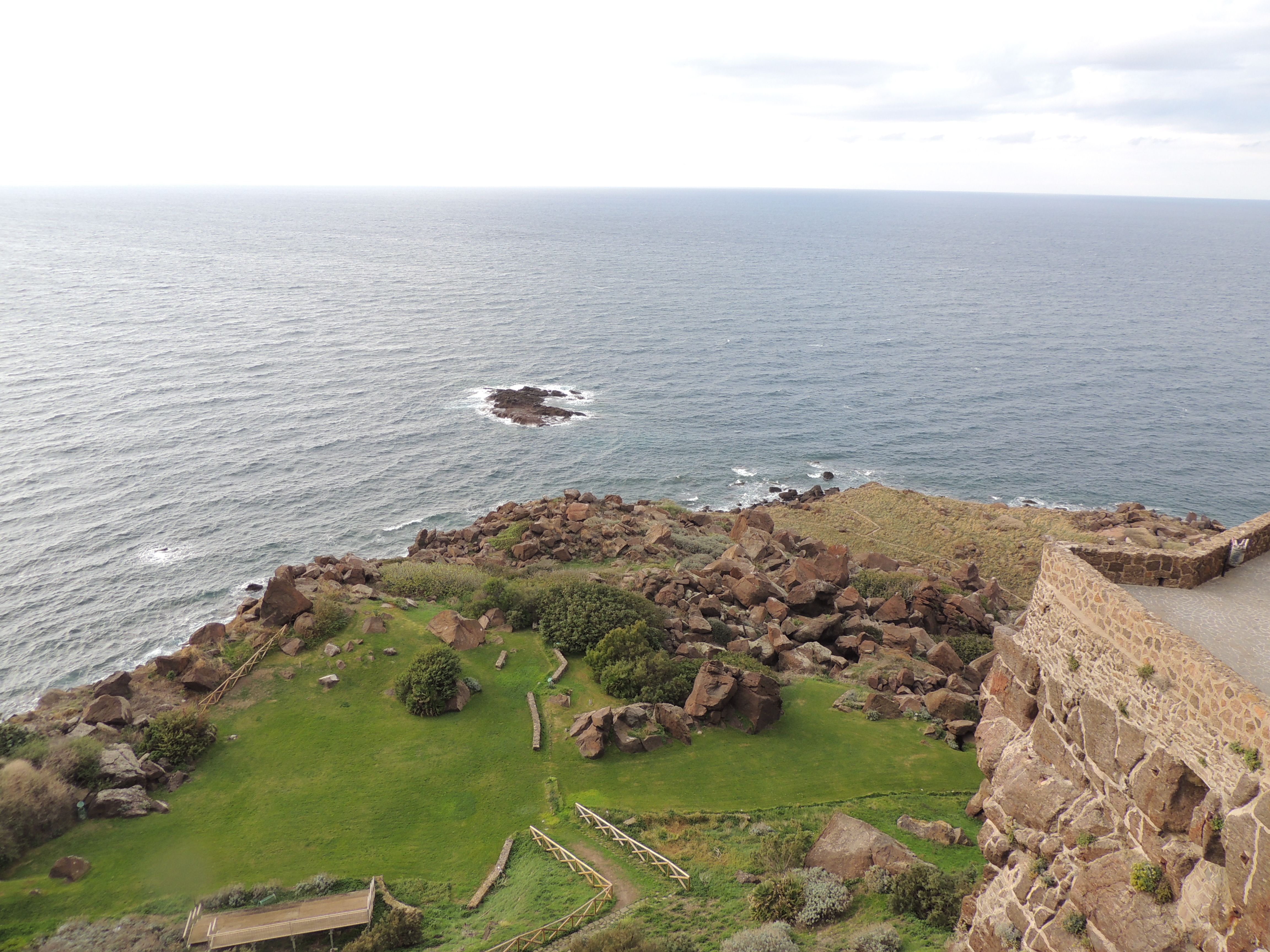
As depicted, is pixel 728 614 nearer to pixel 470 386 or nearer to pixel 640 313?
pixel 470 386

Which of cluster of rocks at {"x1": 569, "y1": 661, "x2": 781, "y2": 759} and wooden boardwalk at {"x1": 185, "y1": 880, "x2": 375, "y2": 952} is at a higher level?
cluster of rocks at {"x1": 569, "y1": 661, "x2": 781, "y2": 759}

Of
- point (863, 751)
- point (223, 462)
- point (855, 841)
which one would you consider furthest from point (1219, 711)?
point (223, 462)

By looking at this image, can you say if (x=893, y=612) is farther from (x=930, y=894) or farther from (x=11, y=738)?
(x=11, y=738)

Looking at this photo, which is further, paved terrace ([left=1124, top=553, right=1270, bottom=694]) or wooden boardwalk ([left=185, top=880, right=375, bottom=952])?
wooden boardwalk ([left=185, top=880, right=375, bottom=952])

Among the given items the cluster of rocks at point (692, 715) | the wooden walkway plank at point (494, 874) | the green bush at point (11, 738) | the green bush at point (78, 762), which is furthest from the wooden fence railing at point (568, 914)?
the green bush at point (11, 738)

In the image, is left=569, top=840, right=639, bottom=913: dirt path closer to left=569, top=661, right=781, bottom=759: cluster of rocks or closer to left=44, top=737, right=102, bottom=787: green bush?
left=569, top=661, right=781, bottom=759: cluster of rocks

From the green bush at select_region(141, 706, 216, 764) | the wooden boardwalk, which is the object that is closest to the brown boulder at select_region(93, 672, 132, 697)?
the green bush at select_region(141, 706, 216, 764)

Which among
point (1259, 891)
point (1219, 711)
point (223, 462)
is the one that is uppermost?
point (1219, 711)
